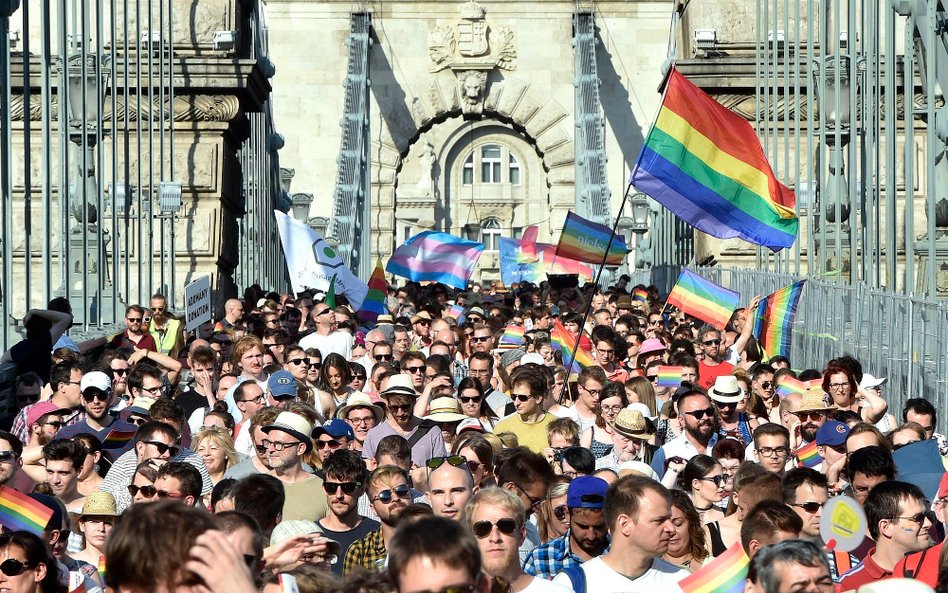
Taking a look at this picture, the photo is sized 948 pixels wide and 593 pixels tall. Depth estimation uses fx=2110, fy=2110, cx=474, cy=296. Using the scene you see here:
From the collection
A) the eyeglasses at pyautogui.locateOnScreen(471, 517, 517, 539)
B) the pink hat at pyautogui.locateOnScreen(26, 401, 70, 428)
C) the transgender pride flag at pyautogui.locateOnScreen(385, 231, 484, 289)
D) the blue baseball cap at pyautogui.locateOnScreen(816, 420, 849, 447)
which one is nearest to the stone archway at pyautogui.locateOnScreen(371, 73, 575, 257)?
the transgender pride flag at pyautogui.locateOnScreen(385, 231, 484, 289)

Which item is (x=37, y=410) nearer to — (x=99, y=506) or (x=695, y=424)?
(x=695, y=424)

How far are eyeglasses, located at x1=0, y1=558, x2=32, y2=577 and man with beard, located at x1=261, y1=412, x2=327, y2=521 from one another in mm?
2655

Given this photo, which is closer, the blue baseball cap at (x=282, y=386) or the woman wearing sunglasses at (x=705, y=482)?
the woman wearing sunglasses at (x=705, y=482)

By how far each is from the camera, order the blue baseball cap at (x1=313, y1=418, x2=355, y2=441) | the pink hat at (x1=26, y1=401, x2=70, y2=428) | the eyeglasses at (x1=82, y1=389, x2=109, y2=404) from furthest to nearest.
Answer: the pink hat at (x1=26, y1=401, x2=70, y2=428) < the eyeglasses at (x1=82, y1=389, x2=109, y2=404) < the blue baseball cap at (x1=313, y1=418, x2=355, y2=441)

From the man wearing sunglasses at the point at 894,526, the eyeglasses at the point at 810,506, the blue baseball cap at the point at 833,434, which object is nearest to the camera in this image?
the man wearing sunglasses at the point at 894,526

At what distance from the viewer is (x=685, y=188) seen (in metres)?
16.7

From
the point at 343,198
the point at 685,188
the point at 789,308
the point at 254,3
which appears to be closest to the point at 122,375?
the point at 685,188

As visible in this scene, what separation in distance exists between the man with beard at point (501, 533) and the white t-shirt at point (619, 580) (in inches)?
7.6

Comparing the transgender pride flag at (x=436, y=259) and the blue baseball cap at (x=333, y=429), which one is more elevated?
the transgender pride flag at (x=436, y=259)

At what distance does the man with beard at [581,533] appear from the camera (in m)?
7.95

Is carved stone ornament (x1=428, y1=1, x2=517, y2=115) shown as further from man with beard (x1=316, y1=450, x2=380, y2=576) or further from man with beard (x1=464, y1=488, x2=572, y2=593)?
man with beard (x1=464, y1=488, x2=572, y2=593)

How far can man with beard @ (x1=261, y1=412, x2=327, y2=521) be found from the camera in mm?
9422

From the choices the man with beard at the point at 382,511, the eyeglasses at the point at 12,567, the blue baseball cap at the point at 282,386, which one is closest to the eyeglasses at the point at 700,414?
the blue baseball cap at the point at 282,386

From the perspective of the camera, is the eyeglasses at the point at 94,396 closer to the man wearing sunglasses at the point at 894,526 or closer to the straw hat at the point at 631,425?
the straw hat at the point at 631,425
